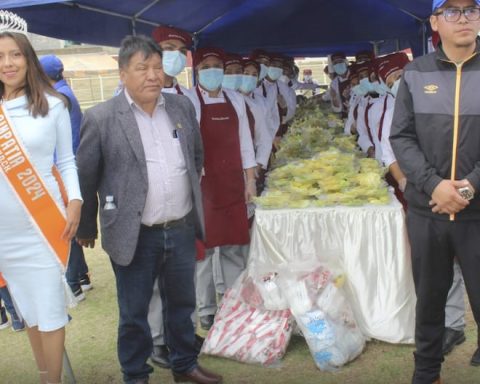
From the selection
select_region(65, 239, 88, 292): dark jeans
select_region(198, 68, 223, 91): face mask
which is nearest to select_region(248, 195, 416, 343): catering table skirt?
select_region(198, 68, 223, 91): face mask

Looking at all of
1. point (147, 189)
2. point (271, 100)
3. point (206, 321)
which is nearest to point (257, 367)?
point (206, 321)

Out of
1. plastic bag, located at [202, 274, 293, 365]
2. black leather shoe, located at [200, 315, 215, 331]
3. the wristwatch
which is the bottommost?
black leather shoe, located at [200, 315, 215, 331]

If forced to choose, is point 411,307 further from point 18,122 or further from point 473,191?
point 18,122

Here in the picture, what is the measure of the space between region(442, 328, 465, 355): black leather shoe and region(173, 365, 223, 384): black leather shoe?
1.32m

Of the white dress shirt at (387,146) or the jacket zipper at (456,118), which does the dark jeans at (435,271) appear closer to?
the jacket zipper at (456,118)

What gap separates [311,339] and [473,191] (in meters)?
1.38

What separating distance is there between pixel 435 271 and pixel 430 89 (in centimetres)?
80

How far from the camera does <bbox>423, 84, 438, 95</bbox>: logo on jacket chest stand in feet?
8.13

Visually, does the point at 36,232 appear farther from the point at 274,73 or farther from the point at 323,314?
the point at 274,73

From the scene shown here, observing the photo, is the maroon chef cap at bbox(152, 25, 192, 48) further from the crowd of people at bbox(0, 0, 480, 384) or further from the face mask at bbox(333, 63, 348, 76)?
the face mask at bbox(333, 63, 348, 76)

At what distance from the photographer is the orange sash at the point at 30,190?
2.44 meters

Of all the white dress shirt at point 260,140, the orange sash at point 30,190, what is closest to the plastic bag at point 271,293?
the white dress shirt at point 260,140

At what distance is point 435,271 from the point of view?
8.68 ft

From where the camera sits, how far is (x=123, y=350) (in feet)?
9.82
